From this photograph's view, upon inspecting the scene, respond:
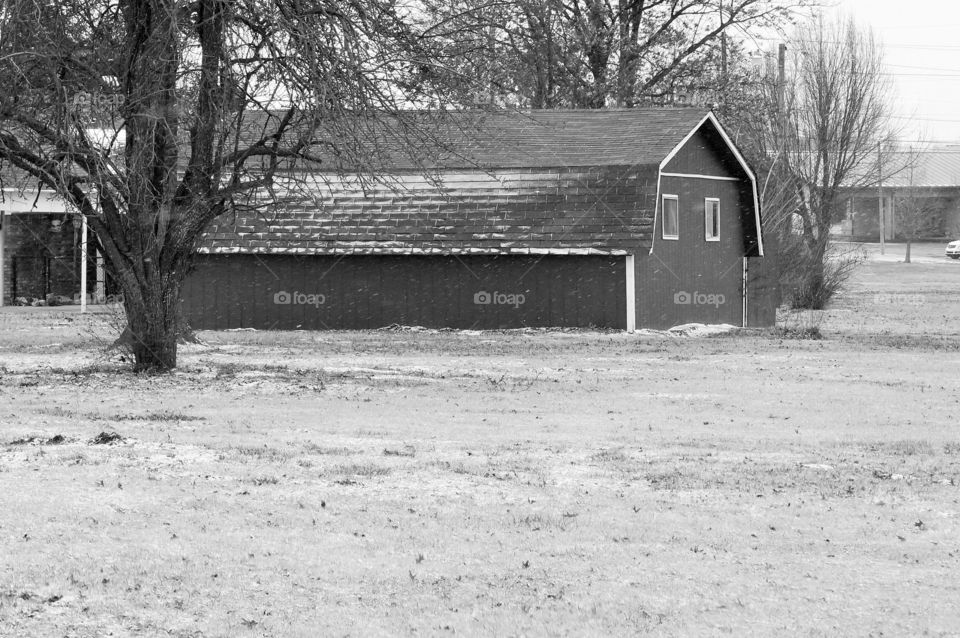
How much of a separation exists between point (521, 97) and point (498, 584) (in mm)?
40917

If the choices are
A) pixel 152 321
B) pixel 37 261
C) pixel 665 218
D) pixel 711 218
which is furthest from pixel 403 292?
pixel 37 261

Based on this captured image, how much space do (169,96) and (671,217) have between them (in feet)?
59.5

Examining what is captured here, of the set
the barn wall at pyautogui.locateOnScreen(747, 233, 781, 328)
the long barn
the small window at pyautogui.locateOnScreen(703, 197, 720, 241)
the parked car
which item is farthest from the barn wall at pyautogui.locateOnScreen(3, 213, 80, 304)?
the parked car

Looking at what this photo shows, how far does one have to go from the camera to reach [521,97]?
157 feet

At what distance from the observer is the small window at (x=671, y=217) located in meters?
34.9

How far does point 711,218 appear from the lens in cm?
3703

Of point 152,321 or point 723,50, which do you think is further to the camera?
point 723,50

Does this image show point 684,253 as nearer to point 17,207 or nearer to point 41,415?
point 17,207

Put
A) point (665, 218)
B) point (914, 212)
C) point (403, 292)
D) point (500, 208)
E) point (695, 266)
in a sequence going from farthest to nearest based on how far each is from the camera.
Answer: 1. point (914, 212)
2. point (695, 266)
3. point (665, 218)
4. point (403, 292)
5. point (500, 208)

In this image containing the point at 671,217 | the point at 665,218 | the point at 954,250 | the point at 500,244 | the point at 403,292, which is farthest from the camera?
the point at 954,250

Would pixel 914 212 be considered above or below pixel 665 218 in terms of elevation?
above

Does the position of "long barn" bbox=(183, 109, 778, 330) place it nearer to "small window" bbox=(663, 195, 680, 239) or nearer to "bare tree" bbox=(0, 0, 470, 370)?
"small window" bbox=(663, 195, 680, 239)

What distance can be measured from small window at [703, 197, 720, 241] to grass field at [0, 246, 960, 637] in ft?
53.3

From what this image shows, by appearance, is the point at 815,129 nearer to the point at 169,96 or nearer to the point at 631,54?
the point at 631,54
